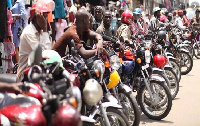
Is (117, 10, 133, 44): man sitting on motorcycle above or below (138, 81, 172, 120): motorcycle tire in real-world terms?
above

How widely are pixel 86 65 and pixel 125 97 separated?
1174 millimetres

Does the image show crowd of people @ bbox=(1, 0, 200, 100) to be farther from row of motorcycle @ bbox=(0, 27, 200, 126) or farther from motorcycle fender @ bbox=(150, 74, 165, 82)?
motorcycle fender @ bbox=(150, 74, 165, 82)

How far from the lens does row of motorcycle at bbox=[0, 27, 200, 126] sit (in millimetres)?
2289

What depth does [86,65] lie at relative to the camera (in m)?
3.92

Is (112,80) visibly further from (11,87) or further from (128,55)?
(11,87)

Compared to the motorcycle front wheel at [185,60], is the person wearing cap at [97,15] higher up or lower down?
higher up

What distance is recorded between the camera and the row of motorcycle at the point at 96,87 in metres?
2.29

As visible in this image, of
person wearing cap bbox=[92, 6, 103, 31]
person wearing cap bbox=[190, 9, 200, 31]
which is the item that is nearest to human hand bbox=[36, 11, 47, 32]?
person wearing cap bbox=[92, 6, 103, 31]

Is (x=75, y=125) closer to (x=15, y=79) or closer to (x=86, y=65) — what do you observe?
(x=86, y=65)

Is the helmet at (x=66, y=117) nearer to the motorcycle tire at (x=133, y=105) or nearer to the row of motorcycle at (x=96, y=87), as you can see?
the row of motorcycle at (x=96, y=87)

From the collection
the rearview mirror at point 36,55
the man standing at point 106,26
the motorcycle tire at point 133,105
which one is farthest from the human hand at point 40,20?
the man standing at point 106,26

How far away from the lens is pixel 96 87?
125 inches

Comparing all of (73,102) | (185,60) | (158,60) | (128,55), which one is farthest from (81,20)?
(185,60)

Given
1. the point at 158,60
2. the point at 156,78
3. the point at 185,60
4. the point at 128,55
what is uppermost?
the point at 128,55
